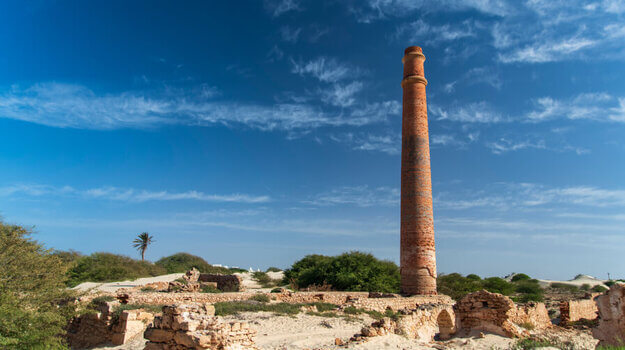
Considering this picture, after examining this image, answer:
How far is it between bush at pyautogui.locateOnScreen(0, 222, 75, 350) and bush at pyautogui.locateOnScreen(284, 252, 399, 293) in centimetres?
1547

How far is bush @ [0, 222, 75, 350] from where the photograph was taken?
9281 mm

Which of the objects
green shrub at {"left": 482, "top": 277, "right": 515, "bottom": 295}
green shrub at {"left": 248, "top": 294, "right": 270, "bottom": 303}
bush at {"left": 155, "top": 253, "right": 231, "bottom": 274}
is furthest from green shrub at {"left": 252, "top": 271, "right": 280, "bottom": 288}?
green shrub at {"left": 482, "top": 277, "right": 515, "bottom": 295}

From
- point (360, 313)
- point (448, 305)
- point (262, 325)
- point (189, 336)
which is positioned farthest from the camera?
point (360, 313)

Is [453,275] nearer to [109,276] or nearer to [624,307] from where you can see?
[624,307]

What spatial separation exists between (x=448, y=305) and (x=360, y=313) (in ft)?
10.5

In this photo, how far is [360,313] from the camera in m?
14.3

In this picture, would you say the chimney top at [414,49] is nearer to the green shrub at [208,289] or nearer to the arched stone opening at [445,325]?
the arched stone opening at [445,325]

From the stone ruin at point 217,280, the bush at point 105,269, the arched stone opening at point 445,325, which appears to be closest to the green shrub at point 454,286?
the arched stone opening at point 445,325

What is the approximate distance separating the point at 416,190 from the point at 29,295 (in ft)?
53.8

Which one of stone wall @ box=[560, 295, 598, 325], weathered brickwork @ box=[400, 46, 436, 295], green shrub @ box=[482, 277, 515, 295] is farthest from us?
green shrub @ box=[482, 277, 515, 295]

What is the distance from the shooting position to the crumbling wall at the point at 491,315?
11.2 m

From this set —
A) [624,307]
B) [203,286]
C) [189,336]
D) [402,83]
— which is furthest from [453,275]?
[189,336]

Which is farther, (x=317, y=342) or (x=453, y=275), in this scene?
(x=453, y=275)

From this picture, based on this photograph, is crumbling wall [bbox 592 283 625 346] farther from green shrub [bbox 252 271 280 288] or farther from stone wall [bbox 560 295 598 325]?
green shrub [bbox 252 271 280 288]
